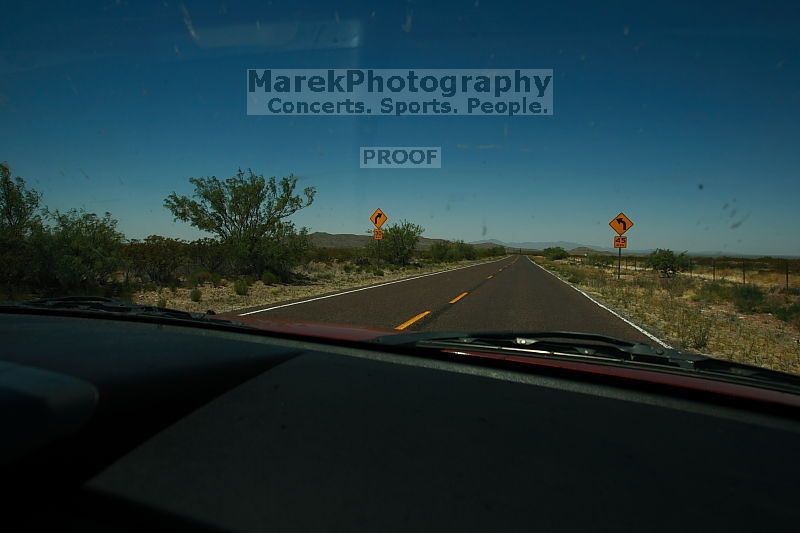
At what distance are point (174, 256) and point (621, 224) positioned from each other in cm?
2313

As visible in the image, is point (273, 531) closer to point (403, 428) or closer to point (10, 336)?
point (403, 428)

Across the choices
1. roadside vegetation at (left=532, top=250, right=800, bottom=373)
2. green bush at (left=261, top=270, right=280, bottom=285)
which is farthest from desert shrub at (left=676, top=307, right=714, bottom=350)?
green bush at (left=261, top=270, right=280, bottom=285)

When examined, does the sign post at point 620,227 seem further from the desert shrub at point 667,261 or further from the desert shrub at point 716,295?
the desert shrub at point 667,261

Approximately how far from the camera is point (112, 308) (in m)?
4.22

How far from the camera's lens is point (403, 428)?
173 centimetres

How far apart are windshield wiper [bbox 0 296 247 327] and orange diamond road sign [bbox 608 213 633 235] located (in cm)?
2757

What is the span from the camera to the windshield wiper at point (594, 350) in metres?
2.50

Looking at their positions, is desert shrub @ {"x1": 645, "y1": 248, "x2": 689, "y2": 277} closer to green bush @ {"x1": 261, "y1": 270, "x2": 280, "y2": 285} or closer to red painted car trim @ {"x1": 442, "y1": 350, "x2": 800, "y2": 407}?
green bush @ {"x1": 261, "y1": 270, "x2": 280, "y2": 285}

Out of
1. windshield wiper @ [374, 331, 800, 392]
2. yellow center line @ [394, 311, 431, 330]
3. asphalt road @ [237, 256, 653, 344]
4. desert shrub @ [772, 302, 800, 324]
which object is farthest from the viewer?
desert shrub @ [772, 302, 800, 324]

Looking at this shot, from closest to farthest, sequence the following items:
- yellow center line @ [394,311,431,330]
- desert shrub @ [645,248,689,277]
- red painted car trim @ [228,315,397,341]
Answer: red painted car trim @ [228,315,397,341]
yellow center line @ [394,311,431,330]
desert shrub @ [645,248,689,277]

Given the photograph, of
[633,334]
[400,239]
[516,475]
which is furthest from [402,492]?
[400,239]

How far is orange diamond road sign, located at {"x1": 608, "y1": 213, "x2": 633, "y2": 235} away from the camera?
91.3ft

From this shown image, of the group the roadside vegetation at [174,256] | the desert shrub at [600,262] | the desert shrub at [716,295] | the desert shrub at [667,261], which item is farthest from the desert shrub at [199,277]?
the desert shrub at [600,262]

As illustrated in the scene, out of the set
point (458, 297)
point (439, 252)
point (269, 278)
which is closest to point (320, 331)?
point (458, 297)
